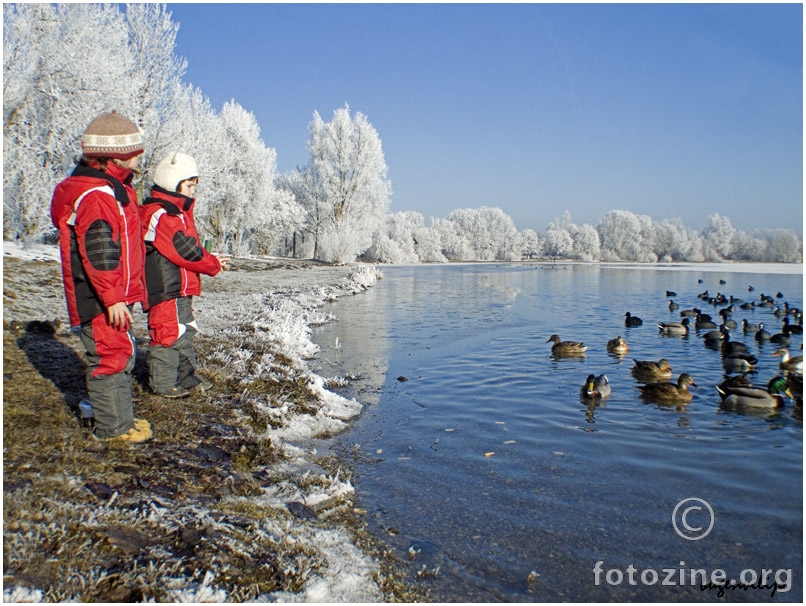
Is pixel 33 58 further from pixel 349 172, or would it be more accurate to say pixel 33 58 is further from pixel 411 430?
pixel 349 172

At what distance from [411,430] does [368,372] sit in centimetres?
290

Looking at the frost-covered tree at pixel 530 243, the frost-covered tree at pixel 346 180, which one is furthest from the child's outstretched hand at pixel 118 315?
the frost-covered tree at pixel 530 243

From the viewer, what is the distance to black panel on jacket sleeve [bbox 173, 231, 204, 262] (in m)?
5.20

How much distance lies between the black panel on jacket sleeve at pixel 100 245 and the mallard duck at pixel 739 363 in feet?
32.7

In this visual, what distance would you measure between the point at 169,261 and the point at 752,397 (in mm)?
7180

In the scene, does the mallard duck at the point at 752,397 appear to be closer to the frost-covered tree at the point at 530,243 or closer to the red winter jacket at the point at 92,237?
the red winter jacket at the point at 92,237

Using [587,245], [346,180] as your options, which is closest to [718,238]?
[587,245]

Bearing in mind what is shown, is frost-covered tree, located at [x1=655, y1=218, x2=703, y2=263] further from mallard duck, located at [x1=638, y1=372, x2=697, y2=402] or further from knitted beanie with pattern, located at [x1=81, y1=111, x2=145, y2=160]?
knitted beanie with pattern, located at [x1=81, y1=111, x2=145, y2=160]

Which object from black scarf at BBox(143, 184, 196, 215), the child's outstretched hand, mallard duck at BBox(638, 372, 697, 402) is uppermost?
black scarf at BBox(143, 184, 196, 215)

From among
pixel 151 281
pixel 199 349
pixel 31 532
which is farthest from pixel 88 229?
pixel 199 349

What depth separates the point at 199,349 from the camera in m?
7.77

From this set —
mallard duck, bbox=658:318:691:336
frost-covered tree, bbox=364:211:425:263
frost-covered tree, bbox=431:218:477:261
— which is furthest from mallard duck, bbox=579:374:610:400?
frost-covered tree, bbox=431:218:477:261

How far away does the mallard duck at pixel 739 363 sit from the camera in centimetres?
979

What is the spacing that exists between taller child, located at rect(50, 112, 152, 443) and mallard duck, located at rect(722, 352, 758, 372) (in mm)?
9600
